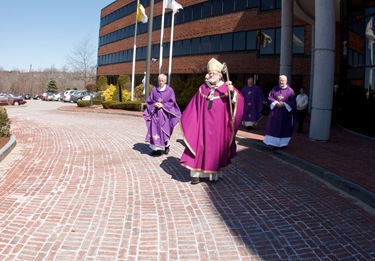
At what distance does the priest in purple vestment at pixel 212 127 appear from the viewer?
19.7 feet

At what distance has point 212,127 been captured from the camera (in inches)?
239

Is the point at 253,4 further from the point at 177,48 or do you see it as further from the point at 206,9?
the point at 177,48

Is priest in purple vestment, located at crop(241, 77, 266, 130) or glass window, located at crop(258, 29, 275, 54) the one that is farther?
glass window, located at crop(258, 29, 275, 54)

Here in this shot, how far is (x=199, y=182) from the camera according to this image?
6.23m

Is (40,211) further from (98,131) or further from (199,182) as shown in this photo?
(98,131)

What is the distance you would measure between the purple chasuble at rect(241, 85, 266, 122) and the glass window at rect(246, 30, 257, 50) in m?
12.7

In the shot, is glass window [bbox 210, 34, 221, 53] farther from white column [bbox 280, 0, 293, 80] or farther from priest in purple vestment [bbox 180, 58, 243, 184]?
priest in purple vestment [bbox 180, 58, 243, 184]

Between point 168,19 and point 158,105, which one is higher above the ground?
point 168,19

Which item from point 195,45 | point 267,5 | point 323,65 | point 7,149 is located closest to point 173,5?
point 267,5

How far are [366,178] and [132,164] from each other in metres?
4.76

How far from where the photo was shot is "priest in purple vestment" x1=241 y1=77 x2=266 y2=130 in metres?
13.9

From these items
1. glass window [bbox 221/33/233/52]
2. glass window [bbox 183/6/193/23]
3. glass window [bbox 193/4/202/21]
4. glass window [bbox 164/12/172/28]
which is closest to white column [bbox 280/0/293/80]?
glass window [bbox 221/33/233/52]

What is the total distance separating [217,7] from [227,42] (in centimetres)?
346

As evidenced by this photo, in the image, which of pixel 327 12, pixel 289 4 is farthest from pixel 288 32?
pixel 327 12
